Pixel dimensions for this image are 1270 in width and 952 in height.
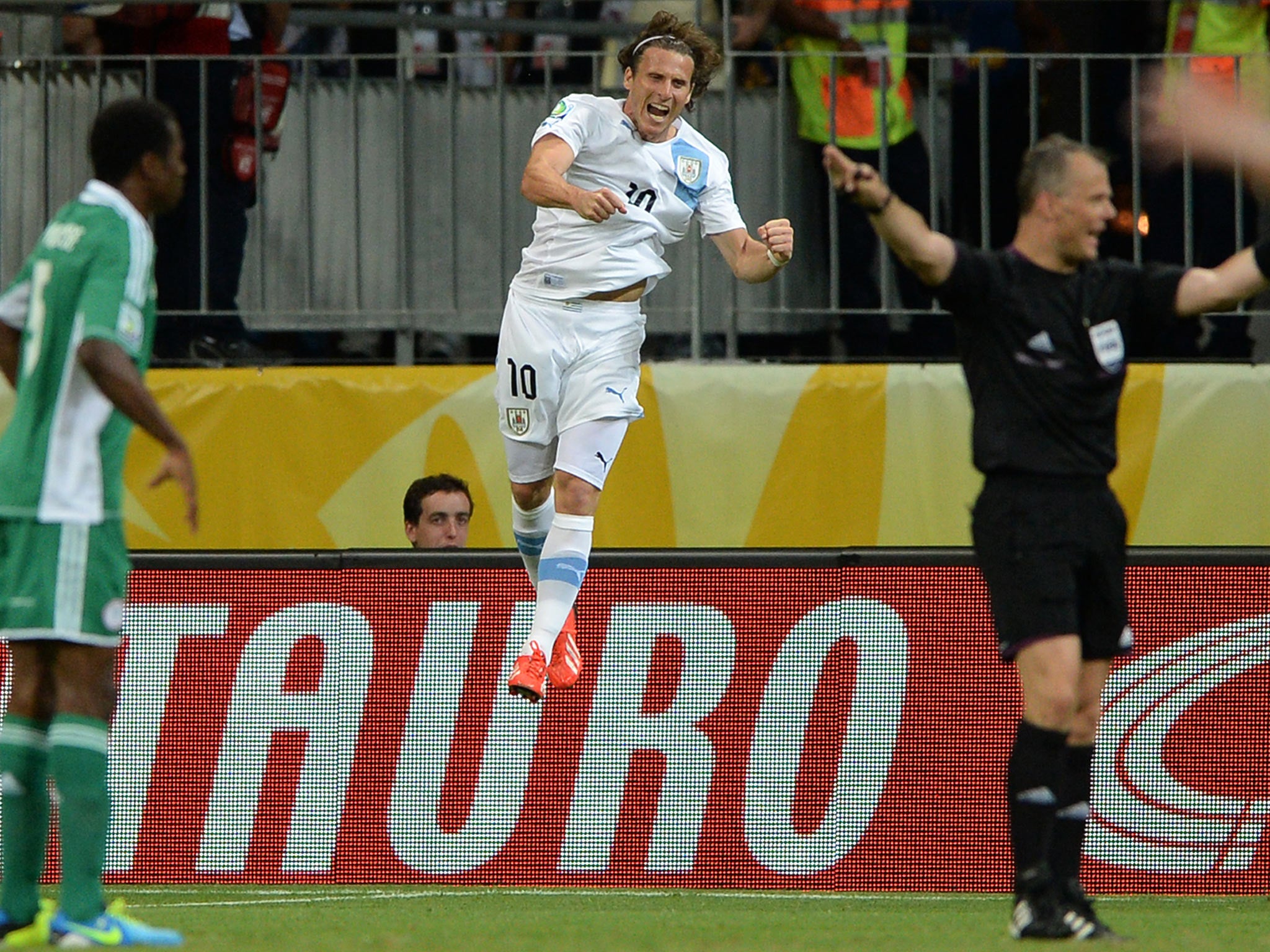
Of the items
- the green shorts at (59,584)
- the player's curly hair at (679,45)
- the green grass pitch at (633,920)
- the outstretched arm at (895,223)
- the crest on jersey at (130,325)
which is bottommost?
the green grass pitch at (633,920)

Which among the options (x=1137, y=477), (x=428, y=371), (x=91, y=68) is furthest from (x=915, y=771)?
(x=91, y=68)

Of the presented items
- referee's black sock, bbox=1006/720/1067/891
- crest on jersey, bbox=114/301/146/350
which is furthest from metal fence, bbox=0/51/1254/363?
crest on jersey, bbox=114/301/146/350

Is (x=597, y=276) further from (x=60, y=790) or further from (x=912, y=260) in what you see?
(x=60, y=790)

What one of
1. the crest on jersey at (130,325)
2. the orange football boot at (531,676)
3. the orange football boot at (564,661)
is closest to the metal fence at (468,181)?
the orange football boot at (564,661)

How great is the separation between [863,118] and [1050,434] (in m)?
5.00

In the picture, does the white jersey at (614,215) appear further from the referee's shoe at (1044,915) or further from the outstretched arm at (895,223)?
the referee's shoe at (1044,915)

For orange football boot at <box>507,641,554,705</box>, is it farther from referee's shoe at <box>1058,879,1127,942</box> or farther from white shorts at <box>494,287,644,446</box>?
referee's shoe at <box>1058,879,1127,942</box>

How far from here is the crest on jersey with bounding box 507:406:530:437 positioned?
851 centimetres

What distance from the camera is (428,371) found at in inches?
432

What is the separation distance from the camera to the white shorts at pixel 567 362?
8.43 meters

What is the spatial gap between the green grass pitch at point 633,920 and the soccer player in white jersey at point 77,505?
50 centimetres

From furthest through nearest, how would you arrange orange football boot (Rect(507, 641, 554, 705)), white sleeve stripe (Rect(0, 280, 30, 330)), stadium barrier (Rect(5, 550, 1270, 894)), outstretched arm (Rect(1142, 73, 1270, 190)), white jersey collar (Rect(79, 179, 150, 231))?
stadium barrier (Rect(5, 550, 1270, 894)) < orange football boot (Rect(507, 641, 554, 705)) < outstretched arm (Rect(1142, 73, 1270, 190)) < white sleeve stripe (Rect(0, 280, 30, 330)) < white jersey collar (Rect(79, 179, 150, 231))

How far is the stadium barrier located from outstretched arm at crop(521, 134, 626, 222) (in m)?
1.74

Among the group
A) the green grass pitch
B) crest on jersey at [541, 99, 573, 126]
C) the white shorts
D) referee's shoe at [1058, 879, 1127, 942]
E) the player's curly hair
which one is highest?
the player's curly hair
